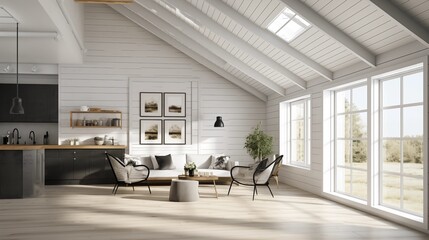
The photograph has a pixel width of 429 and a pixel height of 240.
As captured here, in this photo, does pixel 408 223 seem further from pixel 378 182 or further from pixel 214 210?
pixel 214 210

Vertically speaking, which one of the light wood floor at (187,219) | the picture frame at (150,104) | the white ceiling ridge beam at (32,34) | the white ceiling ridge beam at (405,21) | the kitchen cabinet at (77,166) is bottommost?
the light wood floor at (187,219)

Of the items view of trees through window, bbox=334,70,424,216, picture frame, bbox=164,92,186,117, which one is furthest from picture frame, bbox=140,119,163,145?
view of trees through window, bbox=334,70,424,216

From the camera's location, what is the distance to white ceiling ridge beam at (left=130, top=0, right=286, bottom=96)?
9.11 metres

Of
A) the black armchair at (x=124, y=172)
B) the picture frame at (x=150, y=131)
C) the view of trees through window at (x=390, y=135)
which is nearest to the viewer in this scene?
the view of trees through window at (x=390, y=135)

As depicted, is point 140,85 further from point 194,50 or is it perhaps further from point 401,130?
point 401,130

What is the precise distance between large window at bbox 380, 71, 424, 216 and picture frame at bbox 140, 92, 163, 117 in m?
5.83

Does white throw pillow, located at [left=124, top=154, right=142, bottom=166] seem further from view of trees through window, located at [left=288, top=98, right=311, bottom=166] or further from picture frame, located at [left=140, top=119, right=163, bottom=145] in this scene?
view of trees through window, located at [left=288, top=98, right=311, bottom=166]

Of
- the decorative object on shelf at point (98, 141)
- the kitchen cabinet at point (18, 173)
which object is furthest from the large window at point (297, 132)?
the kitchen cabinet at point (18, 173)

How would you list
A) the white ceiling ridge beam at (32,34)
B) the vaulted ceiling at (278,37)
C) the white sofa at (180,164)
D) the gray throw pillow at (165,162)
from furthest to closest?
the gray throw pillow at (165,162) → the white sofa at (180,164) → the white ceiling ridge beam at (32,34) → the vaulted ceiling at (278,37)

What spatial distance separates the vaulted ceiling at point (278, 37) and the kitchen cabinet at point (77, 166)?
10.7ft

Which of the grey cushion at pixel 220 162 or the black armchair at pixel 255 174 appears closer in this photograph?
the black armchair at pixel 255 174

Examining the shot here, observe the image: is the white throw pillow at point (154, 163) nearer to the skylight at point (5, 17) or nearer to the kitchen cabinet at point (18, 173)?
the kitchen cabinet at point (18, 173)

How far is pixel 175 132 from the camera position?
11344mm

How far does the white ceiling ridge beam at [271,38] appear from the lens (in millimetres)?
7273
